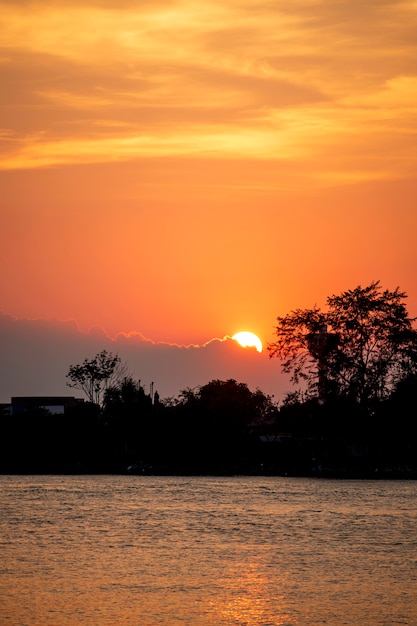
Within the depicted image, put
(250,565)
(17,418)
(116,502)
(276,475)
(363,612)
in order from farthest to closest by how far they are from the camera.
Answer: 1. (17,418)
2. (276,475)
3. (116,502)
4. (250,565)
5. (363,612)

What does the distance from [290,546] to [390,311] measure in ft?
164

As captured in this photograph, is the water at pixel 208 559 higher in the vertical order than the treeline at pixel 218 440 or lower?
lower

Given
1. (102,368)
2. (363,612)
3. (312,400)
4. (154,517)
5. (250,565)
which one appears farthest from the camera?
(102,368)

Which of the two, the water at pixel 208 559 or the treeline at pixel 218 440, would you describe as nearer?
the water at pixel 208 559

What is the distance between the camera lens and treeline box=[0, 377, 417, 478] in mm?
92500

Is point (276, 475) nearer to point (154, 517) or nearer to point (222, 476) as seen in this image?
point (222, 476)

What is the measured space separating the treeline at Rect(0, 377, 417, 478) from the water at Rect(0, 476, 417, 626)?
18.1 meters

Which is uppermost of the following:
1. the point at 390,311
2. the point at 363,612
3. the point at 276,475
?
the point at 390,311

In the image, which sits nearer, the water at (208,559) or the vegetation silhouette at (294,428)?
the water at (208,559)

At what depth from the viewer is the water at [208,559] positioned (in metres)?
29.8

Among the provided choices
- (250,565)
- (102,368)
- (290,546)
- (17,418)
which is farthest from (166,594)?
(102,368)

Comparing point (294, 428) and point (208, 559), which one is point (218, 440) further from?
point (208, 559)

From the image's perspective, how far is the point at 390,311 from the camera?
92.9 meters

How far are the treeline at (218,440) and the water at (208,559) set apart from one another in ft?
→ 59.3
